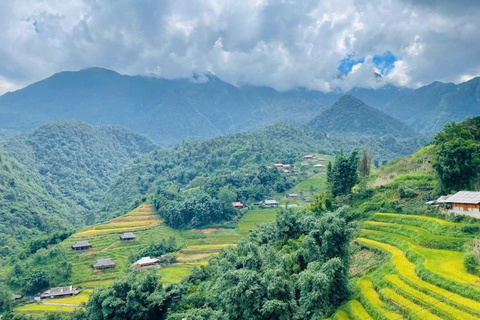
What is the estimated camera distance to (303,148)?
354 ft

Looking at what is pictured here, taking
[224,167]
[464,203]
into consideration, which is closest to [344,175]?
[464,203]

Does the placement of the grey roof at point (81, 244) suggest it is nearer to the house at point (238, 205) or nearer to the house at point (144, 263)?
the house at point (144, 263)

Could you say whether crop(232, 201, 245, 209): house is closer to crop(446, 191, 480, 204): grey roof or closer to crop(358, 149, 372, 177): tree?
crop(358, 149, 372, 177): tree

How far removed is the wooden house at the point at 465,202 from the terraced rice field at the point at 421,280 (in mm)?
1007

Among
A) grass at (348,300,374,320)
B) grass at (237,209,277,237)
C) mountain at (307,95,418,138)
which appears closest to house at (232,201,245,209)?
grass at (237,209,277,237)

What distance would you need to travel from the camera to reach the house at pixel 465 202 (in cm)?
1944

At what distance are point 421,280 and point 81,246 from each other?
148 feet

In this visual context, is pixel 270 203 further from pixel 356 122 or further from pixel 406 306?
pixel 356 122

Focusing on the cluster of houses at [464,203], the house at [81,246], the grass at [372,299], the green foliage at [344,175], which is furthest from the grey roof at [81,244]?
the cluster of houses at [464,203]

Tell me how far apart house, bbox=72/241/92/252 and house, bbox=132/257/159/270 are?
31.2ft

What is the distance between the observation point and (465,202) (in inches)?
780

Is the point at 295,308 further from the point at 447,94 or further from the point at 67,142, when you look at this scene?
the point at 447,94

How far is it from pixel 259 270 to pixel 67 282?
33466 millimetres

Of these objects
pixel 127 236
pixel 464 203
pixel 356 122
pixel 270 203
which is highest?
pixel 356 122
